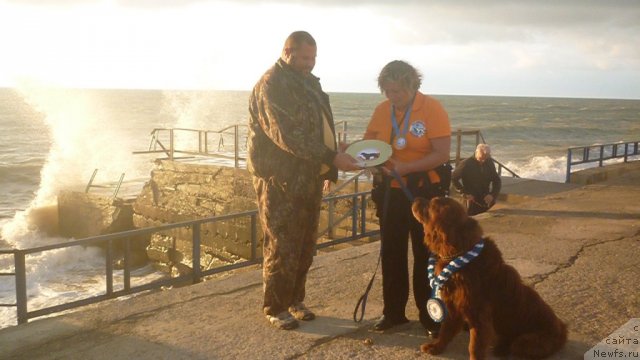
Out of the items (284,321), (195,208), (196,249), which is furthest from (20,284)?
(195,208)

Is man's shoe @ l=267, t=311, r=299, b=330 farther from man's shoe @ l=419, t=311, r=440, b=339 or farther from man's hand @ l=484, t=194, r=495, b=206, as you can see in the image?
man's hand @ l=484, t=194, r=495, b=206

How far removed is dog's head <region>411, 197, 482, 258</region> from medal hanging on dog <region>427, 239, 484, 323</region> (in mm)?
35

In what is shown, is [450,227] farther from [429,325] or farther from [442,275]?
[429,325]

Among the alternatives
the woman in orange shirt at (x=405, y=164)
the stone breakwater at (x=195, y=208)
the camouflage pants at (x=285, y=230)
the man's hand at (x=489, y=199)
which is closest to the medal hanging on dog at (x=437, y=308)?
the woman in orange shirt at (x=405, y=164)

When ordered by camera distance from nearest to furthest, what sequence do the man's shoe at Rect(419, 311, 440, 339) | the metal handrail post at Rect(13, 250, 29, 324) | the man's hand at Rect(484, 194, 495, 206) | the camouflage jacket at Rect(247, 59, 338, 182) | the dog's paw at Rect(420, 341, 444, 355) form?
the dog's paw at Rect(420, 341, 444, 355), the camouflage jacket at Rect(247, 59, 338, 182), the man's shoe at Rect(419, 311, 440, 339), the metal handrail post at Rect(13, 250, 29, 324), the man's hand at Rect(484, 194, 495, 206)

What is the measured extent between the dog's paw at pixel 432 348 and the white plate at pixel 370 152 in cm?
120

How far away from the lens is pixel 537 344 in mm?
3436

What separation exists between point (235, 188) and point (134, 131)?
180ft

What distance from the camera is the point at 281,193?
3.98 metres

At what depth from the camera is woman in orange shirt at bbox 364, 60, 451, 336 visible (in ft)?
12.3

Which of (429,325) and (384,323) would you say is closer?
(429,325)

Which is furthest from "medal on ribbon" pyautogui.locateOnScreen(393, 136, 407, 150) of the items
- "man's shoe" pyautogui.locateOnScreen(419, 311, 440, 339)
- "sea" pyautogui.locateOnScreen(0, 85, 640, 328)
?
"sea" pyautogui.locateOnScreen(0, 85, 640, 328)

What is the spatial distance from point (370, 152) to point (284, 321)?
1377mm

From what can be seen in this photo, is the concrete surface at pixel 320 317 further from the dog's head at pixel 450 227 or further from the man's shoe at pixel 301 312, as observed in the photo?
the dog's head at pixel 450 227
